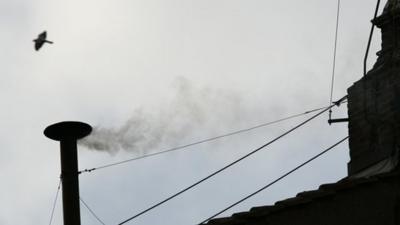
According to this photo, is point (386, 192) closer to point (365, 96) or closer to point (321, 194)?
point (321, 194)

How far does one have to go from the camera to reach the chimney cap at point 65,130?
83.4 feet

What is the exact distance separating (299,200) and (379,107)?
5569mm

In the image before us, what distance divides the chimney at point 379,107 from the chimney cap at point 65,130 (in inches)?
270

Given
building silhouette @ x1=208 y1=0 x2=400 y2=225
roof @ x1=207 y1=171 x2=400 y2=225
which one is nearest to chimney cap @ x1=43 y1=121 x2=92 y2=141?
building silhouette @ x1=208 y1=0 x2=400 y2=225

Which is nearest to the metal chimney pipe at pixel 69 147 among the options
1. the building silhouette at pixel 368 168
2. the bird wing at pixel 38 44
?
the bird wing at pixel 38 44

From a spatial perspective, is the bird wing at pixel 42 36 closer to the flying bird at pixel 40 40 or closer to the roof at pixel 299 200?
the flying bird at pixel 40 40

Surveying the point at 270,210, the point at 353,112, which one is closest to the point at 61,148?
the point at 353,112

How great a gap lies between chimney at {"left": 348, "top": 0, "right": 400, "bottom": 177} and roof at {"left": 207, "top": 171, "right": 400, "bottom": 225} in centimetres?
342

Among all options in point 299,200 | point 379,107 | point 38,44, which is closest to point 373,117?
point 379,107

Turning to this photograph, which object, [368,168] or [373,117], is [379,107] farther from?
[368,168]

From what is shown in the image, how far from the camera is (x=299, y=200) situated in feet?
52.7

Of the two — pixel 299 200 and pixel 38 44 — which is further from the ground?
pixel 38 44

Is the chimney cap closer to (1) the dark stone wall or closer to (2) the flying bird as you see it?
(2) the flying bird

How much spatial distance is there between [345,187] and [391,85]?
17.1 ft
